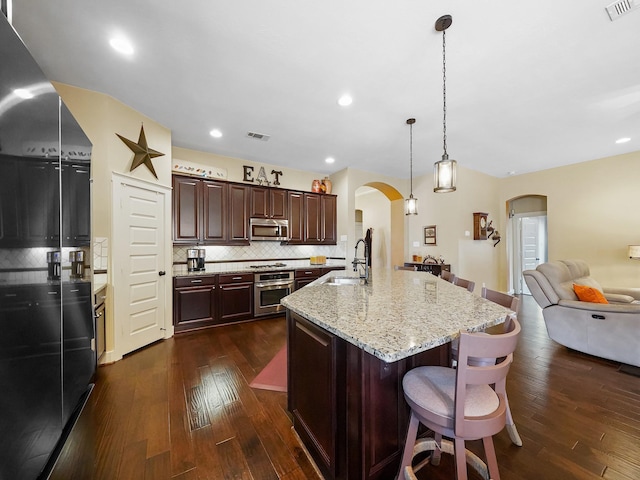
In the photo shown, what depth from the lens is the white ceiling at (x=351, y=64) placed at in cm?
176

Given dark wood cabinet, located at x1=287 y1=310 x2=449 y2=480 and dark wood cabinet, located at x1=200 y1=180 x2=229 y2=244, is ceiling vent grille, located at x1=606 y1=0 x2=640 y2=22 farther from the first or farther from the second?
dark wood cabinet, located at x1=200 y1=180 x2=229 y2=244

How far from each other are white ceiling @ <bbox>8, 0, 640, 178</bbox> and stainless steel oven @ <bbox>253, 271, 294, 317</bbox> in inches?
90.8

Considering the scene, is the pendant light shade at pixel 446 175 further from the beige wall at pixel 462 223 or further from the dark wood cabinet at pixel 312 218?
the beige wall at pixel 462 223

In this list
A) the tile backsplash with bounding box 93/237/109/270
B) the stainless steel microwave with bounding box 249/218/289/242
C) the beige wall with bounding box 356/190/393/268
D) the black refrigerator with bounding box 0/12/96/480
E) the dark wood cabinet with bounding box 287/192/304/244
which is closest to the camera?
the black refrigerator with bounding box 0/12/96/480

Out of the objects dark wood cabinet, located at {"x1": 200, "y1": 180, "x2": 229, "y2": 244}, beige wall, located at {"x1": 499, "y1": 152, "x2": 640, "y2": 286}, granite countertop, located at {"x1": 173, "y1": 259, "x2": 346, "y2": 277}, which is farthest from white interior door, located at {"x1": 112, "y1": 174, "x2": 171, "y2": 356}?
beige wall, located at {"x1": 499, "y1": 152, "x2": 640, "y2": 286}

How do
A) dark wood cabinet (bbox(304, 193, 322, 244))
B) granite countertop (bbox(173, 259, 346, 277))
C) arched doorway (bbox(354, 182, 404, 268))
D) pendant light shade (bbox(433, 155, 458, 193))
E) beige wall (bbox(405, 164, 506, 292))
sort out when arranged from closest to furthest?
pendant light shade (bbox(433, 155, 458, 193)) < granite countertop (bbox(173, 259, 346, 277)) < dark wood cabinet (bbox(304, 193, 322, 244)) < beige wall (bbox(405, 164, 506, 292)) < arched doorway (bbox(354, 182, 404, 268))

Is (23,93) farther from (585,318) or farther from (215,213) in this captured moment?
(585,318)

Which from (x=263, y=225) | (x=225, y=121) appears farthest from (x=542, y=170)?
(x=225, y=121)

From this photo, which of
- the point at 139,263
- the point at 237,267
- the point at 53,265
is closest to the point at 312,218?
the point at 237,267

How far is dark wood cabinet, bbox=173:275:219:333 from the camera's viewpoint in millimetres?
3568

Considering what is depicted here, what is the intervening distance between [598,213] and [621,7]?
4718 mm

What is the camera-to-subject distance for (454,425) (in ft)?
3.21

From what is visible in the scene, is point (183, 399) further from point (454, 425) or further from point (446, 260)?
point (446, 260)

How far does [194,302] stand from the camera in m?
3.68
